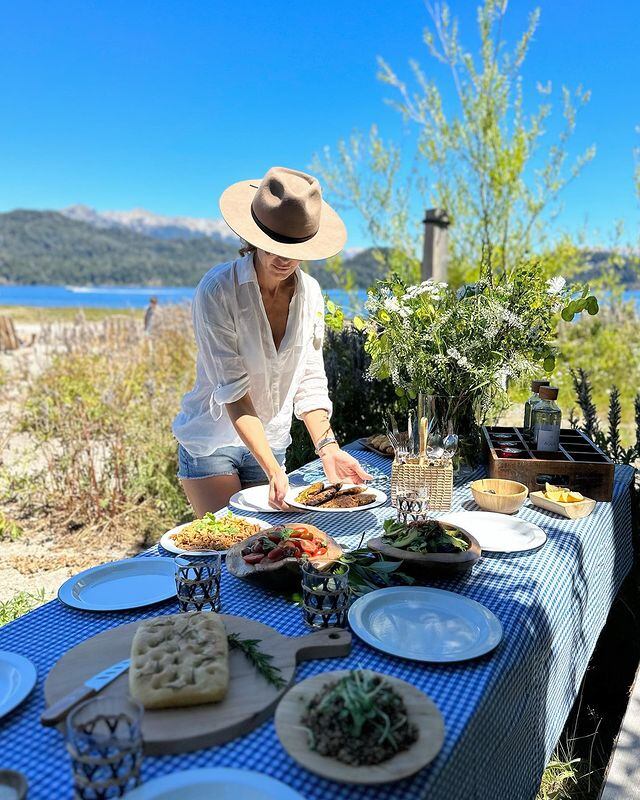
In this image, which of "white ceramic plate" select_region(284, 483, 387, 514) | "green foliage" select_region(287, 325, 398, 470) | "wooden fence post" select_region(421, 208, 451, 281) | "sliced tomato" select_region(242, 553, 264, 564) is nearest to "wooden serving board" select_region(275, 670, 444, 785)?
"sliced tomato" select_region(242, 553, 264, 564)

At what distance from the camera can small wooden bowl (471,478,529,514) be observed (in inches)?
81.2

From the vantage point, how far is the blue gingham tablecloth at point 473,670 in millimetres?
929

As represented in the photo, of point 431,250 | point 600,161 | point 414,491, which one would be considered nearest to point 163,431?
point 431,250

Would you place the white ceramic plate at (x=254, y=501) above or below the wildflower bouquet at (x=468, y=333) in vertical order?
below

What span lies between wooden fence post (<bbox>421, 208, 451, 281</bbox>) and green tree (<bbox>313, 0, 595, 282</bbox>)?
72 cm

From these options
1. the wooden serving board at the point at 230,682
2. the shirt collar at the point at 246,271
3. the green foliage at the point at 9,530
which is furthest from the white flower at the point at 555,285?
the green foliage at the point at 9,530

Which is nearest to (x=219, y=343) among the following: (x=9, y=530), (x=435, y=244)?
(x=9, y=530)

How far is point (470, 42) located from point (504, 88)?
0.68 m

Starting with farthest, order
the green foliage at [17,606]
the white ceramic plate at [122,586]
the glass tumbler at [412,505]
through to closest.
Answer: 1. the green foliage at [17,606]
2. the glass tumbler at [412,505]
3. the white ceramic plate at [122,586]

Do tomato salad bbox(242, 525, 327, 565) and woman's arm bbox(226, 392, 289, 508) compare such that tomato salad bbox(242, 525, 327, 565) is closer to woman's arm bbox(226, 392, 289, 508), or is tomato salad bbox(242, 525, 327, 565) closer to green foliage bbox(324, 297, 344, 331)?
woman's arm bbox(226, 392, 289, 508)

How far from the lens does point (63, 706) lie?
99cm

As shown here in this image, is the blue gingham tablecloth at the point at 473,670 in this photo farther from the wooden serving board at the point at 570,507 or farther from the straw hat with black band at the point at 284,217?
the straw hat with black band at the point at 284,217

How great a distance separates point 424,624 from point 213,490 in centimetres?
135

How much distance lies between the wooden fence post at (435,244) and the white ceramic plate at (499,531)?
460cm
